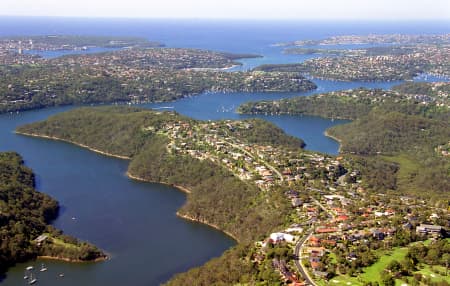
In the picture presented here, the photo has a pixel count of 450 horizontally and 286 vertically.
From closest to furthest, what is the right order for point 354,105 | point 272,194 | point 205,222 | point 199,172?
point 272,194, point 205,222, point 199,172, point 354,105

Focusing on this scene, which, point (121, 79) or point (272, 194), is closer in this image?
point (272, 194)

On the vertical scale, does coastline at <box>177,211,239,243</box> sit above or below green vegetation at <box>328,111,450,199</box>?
below

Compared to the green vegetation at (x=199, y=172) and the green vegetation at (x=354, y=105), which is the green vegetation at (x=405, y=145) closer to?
the green vegetation at (x=354, y=105)

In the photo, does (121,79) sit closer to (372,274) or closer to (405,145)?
(405,145)

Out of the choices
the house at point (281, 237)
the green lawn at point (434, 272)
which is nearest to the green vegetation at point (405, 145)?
the house at point (281, 237)

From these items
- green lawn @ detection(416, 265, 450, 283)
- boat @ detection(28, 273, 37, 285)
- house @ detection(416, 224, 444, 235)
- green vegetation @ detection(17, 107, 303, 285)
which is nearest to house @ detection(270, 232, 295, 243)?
green vegetation @ detection(17, 107, 303, 285)

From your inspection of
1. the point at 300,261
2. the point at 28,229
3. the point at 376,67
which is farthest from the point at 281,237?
the point at 376,67

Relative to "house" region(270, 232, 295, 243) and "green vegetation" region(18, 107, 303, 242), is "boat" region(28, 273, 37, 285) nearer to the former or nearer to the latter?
"green vegetation" region(18, 107, 303, 242)

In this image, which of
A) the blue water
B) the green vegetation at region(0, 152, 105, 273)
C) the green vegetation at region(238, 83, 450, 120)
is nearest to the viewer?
the blue water
